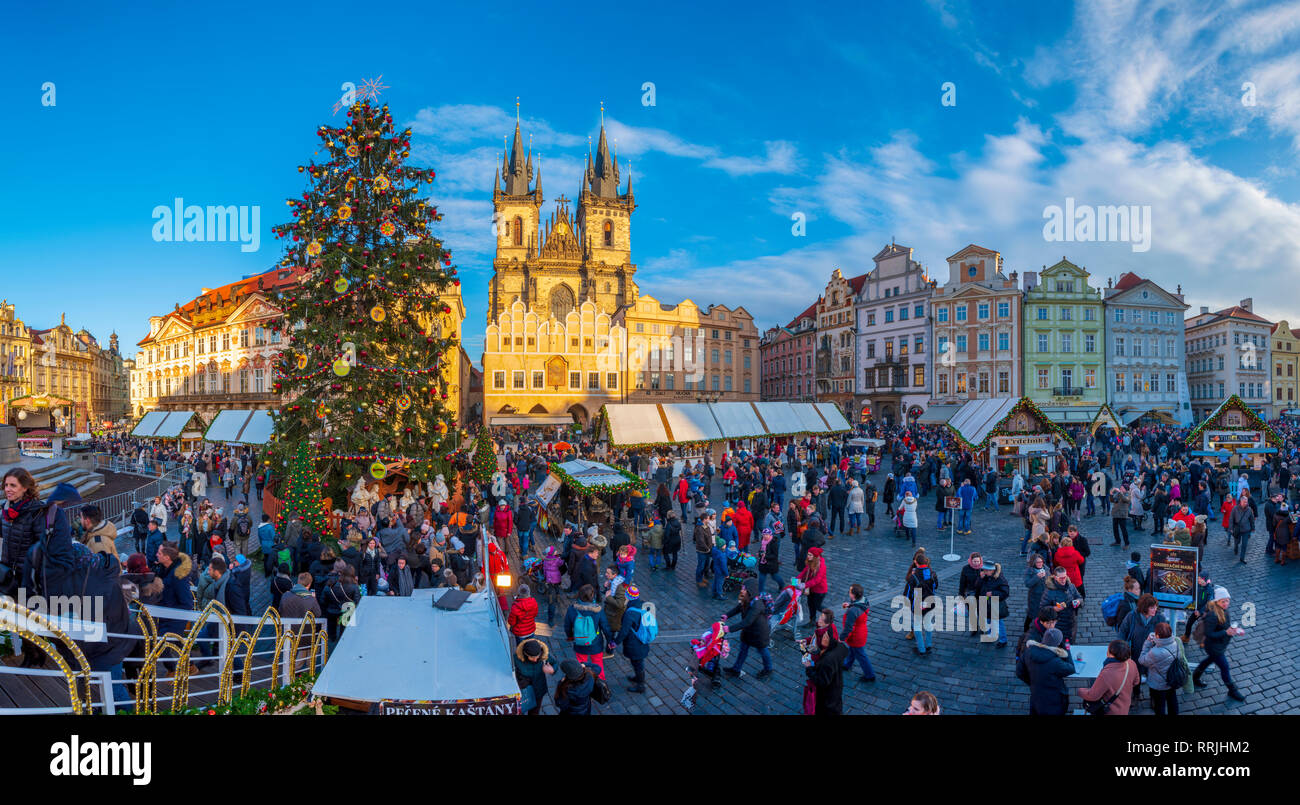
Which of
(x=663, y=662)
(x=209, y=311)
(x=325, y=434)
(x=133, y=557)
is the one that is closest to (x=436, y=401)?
(x=325, y=434)

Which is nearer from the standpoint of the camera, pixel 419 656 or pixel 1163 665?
pixel 419 656

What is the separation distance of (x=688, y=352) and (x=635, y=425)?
32.7 metres

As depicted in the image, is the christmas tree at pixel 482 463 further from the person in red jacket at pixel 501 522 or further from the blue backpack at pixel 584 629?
the blue backpack at pixel 584 629

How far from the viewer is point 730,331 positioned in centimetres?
6159

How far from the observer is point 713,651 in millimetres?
7090

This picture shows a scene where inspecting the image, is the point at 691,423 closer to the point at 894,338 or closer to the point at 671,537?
the point at 671,537

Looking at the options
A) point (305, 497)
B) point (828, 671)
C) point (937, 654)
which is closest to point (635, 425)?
point (305, 497)

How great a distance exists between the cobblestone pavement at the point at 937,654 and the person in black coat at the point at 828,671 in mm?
928

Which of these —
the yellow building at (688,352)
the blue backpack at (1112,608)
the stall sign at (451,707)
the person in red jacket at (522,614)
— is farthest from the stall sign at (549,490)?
the yellow building at (688,352)

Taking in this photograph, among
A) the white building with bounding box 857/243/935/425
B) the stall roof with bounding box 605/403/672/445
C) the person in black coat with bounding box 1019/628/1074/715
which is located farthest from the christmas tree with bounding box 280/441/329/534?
the white building with bounding box 857/243/935/425

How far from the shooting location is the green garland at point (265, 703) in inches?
165

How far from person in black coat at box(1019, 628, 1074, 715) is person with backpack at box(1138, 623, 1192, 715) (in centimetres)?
120

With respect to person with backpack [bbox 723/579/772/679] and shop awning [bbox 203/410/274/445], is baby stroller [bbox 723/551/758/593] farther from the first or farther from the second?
shop awning [bbox 203/410/274/445]
